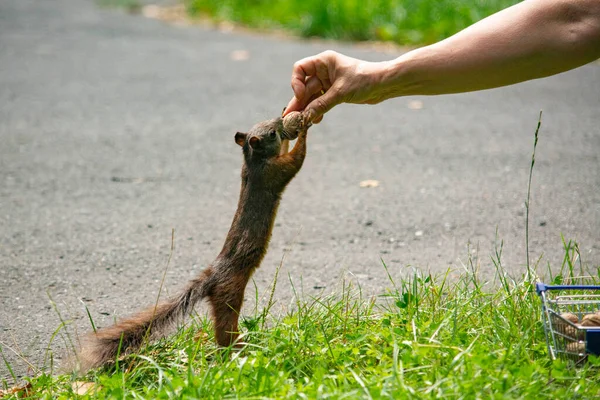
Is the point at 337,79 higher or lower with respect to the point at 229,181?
higher

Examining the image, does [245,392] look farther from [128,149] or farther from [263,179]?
[128,149]

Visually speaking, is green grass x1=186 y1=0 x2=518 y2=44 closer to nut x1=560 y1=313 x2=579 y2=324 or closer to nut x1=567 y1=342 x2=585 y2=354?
nut x1=560 y1=313 x2=579 y2=324

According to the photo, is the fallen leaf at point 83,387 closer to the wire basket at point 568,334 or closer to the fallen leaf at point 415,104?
the wire basket at point 568,334

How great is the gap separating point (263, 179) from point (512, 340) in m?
1.15

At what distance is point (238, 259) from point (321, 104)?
0.73m

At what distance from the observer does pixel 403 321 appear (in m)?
2.86

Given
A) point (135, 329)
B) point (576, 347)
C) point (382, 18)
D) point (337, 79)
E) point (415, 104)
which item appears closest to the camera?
point (576, 347)

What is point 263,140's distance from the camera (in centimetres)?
323

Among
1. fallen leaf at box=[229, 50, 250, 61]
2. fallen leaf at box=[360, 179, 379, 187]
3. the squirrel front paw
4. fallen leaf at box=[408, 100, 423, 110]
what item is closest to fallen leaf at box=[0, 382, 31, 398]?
the squirrel front paw

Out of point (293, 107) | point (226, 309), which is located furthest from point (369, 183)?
point (226, 309)

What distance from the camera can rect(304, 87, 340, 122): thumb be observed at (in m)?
3.13

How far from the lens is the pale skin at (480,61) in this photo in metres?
2.86

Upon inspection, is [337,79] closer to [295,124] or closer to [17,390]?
[295,124]

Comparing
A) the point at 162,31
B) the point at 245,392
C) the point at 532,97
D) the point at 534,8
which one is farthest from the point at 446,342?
the point at 162,31
